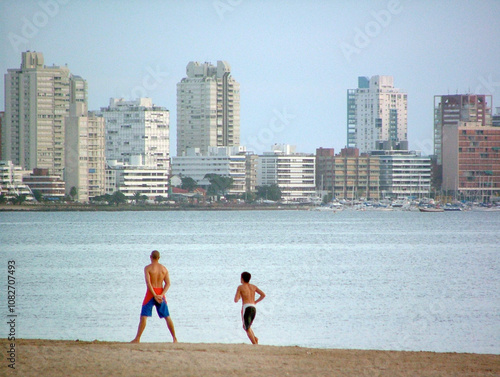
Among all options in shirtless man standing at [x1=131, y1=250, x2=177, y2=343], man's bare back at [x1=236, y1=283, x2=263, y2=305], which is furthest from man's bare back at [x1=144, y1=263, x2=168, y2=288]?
man's bare back at [x1=236, y1=283, x2=263, y2=305]

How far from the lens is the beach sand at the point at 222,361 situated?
571 inches

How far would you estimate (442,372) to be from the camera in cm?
1526

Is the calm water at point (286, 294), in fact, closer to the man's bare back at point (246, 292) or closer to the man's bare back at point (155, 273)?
the man's bare back at point (246, 292)

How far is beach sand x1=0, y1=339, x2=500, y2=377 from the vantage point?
14492 mm

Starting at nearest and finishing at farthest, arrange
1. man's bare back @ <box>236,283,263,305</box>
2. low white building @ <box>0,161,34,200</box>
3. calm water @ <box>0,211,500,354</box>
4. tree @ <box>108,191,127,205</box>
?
1. man's bare back @ <box>236,283,263,305</box>
2. calm water @ <box>0,211,500,354</box>
3. low white building @ <box>0,161,34,200</box>
4. tree @ <box>108,191,127,205</box>

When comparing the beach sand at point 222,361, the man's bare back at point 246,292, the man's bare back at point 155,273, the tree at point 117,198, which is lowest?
the tree at point 117,198

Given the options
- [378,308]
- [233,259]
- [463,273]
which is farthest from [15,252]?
[378,308]

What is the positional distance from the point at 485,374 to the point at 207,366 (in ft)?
15.7

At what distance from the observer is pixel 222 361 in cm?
1534

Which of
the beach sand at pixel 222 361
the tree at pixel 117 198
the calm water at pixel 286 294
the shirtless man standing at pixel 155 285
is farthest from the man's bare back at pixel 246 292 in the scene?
the tree at pixel 117 198

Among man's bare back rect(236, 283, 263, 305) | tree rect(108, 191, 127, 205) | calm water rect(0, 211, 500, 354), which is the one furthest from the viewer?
tree rect(108, 191, 127, 205)

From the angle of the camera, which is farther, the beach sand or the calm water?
the calm water

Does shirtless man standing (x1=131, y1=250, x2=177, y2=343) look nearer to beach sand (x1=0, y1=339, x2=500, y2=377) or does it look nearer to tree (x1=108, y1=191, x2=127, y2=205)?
beach sand (x1=0, y1=339, x2=500, y2=377)

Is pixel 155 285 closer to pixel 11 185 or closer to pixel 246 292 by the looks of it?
pixel 246 292
